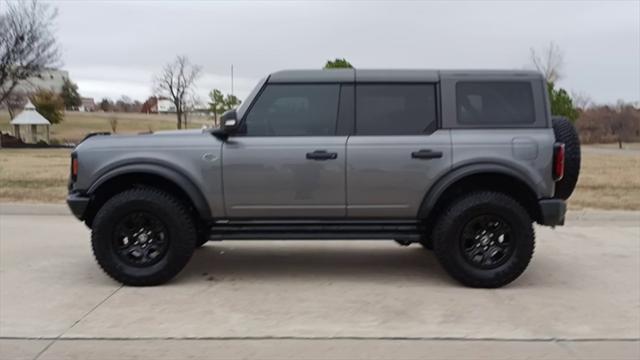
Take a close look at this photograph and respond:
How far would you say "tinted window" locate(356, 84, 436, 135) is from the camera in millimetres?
5918

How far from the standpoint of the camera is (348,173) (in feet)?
19.0

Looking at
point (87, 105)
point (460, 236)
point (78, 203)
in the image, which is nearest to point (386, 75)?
point (460, 236)

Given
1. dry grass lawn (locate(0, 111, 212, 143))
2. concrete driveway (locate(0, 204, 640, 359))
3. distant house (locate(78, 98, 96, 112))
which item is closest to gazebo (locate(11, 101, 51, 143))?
dry grass lawn (locate(0, 111, 212, 143))

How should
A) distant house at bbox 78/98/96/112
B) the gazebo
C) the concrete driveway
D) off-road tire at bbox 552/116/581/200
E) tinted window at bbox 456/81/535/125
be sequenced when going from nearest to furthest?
Answer: the concrete driveway < tinted window at bbox 456/81/535/125 < off-road tire at bbox 552/116/581/200 < the gazebo < distant house at bbox 78/98/96/112

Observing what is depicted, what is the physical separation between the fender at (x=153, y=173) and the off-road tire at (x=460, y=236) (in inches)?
89.7

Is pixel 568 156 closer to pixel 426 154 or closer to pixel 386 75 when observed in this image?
pixel 426 154

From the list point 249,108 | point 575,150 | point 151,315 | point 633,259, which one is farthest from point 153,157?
point 633,259

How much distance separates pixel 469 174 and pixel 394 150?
0.71 meters

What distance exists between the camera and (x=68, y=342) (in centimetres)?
441

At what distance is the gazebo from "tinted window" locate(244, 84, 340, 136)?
4472cm

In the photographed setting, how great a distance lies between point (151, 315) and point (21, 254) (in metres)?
2.99

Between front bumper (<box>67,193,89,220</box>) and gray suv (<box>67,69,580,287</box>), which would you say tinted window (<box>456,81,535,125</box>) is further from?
front bumper (<box>67,193,89,220</box>)

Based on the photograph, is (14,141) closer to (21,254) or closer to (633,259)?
(21,254)

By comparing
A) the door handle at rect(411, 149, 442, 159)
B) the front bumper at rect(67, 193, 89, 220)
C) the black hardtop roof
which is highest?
the black hardtop roof
